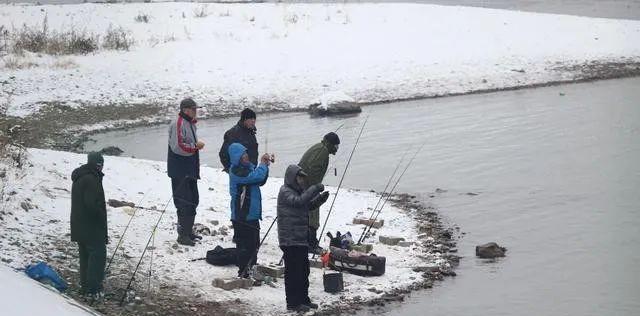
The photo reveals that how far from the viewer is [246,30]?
115 ft

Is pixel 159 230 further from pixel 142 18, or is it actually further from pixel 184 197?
pixel 142 18

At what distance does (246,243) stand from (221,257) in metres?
0.49

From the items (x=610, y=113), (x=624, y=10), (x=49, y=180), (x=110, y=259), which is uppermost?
(x=624, y=10)

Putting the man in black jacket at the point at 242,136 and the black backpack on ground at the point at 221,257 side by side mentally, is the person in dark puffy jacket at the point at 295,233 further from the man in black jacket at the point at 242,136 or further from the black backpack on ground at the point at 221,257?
the man in black jacket at the point at 242,136

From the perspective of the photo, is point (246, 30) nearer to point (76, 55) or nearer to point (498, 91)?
point (76, 55)

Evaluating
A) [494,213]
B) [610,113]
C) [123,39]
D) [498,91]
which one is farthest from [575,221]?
[123,39]

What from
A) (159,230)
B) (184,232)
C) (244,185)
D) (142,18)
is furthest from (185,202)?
(142,18)

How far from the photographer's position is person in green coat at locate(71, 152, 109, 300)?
30.2 ft

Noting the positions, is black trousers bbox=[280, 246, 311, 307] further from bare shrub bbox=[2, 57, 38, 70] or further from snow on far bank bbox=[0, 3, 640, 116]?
bare shrub bbox=[2, 57, 38, 70]

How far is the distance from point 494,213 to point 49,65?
17.4 m

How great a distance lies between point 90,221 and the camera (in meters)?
9.27

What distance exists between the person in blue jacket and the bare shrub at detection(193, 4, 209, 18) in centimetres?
2719

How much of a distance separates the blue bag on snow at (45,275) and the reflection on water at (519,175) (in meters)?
3.47

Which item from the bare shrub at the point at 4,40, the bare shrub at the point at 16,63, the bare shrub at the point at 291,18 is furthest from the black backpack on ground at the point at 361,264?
the bare shrub at the point at 291,18
